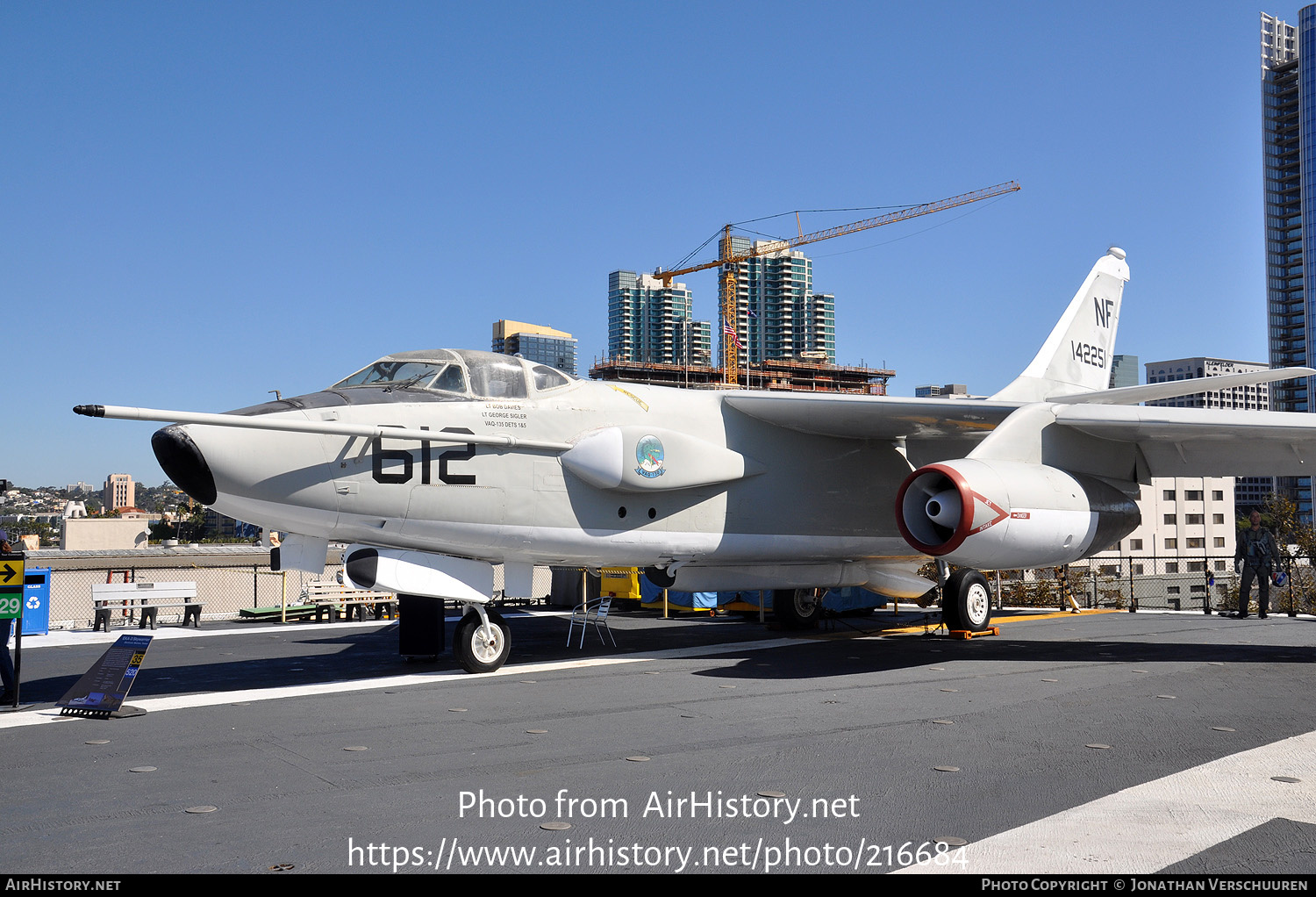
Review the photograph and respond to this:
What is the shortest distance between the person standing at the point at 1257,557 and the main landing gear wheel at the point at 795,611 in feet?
24.4

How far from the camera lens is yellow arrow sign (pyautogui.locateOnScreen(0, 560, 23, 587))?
28.1 ft

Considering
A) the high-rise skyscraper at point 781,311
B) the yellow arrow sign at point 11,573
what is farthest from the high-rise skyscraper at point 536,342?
the yellow arrow sign at point 11,573

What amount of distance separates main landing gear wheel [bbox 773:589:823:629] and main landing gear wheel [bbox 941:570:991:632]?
2.50 metres

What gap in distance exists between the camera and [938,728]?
7.36m

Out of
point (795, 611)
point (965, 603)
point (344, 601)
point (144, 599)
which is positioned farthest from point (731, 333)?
point (965, 603)

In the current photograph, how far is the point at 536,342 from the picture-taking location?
173 m

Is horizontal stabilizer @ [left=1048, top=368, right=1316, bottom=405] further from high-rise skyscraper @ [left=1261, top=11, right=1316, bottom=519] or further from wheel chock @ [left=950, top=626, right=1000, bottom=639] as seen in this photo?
high-rise skyscraper @ [left=1261, top=11, right=1316, bottom=519]

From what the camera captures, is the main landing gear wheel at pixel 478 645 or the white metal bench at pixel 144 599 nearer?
the main landing gear wheel at pixel 478 645

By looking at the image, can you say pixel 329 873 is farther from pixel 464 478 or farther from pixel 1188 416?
pixel 1188 416

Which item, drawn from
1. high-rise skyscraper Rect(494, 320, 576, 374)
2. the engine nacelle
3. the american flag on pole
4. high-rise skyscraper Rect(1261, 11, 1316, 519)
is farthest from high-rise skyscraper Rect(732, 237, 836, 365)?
the engine nacelle

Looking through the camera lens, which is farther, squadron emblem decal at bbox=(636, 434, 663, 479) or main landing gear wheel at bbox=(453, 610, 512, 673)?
squadron emblem decal at bbox=(636, 434, 663, 479)

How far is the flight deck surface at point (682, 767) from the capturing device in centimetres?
440

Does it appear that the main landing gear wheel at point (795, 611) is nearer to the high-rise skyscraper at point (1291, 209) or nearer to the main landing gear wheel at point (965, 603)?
the main landing gear wheel at point (965, 603)

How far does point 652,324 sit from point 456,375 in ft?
579
